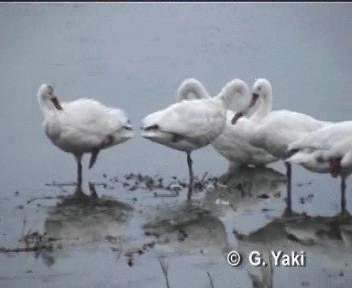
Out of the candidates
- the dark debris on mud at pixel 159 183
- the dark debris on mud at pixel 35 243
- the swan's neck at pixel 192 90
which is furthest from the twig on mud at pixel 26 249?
the swan's neck at pixel 192 90

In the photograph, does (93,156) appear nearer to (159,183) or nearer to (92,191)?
(92,191)

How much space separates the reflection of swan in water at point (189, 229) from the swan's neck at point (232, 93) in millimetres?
2187

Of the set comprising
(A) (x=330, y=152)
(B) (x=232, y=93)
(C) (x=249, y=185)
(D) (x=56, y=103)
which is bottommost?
(C) (x=249, y=185)

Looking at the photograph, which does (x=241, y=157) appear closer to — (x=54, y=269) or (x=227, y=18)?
(x=54, y=269)

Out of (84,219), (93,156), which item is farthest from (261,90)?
(84,219)

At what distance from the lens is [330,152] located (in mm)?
10984

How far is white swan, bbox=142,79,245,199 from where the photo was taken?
12266mm

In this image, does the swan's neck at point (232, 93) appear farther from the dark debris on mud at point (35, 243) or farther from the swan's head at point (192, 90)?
the dark debris on mud at point (35, 243)

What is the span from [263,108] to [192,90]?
1236 mm

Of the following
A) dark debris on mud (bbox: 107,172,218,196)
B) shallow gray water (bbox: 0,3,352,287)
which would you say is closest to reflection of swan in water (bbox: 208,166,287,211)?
shallow gray water (bbox: 0,3,352,287)

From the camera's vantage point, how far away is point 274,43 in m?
19.5

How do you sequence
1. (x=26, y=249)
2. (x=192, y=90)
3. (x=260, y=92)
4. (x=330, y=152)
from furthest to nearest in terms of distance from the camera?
(x=192, y=90) → (x=260, y=92) → (x=330, y=152) → (x=26, y=249)

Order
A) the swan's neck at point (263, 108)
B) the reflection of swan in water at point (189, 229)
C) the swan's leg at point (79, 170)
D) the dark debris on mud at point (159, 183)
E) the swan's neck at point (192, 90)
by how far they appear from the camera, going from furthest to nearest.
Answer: the swan's neck at point (192, 90)
the swan's neck at point (263, 108)
the swan's leg at point (79, 170)
the dark debris on mud at point (159, 183)
the reflection of swan in water at point (189, 229)

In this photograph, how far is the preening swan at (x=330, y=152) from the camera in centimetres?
1096
